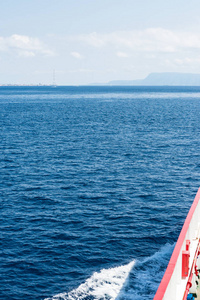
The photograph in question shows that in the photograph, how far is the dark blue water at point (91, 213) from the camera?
85.0 feet

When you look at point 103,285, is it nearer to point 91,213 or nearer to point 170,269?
point 91,213

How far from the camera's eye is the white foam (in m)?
24.1

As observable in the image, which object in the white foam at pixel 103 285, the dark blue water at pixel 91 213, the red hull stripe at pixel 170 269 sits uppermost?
the red hull stripe at pixel 170 269

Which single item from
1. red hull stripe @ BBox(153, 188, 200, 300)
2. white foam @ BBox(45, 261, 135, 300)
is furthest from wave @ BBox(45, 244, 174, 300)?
red hull stripe @ BBox(153, 188, 200, 300)

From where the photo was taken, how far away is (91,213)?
120 feet

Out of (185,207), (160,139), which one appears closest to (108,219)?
(185,207)

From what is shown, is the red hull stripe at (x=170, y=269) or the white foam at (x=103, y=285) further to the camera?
the white foam at (x=103, y=285)

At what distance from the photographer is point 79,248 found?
98.2ft

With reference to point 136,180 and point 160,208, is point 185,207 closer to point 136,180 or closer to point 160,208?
point 160,208

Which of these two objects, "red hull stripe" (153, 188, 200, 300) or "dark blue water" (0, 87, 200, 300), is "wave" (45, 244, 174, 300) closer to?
"dark blue water" (0, 87, 200, 300)

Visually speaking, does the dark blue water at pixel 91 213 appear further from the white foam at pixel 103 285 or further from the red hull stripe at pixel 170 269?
the red hull stripe at pixel 170 269

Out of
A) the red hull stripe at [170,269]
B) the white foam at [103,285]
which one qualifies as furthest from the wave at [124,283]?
the red hull stripe at [170,269]

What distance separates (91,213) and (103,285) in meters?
11.6

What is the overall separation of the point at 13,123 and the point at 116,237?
81796 millimetres
